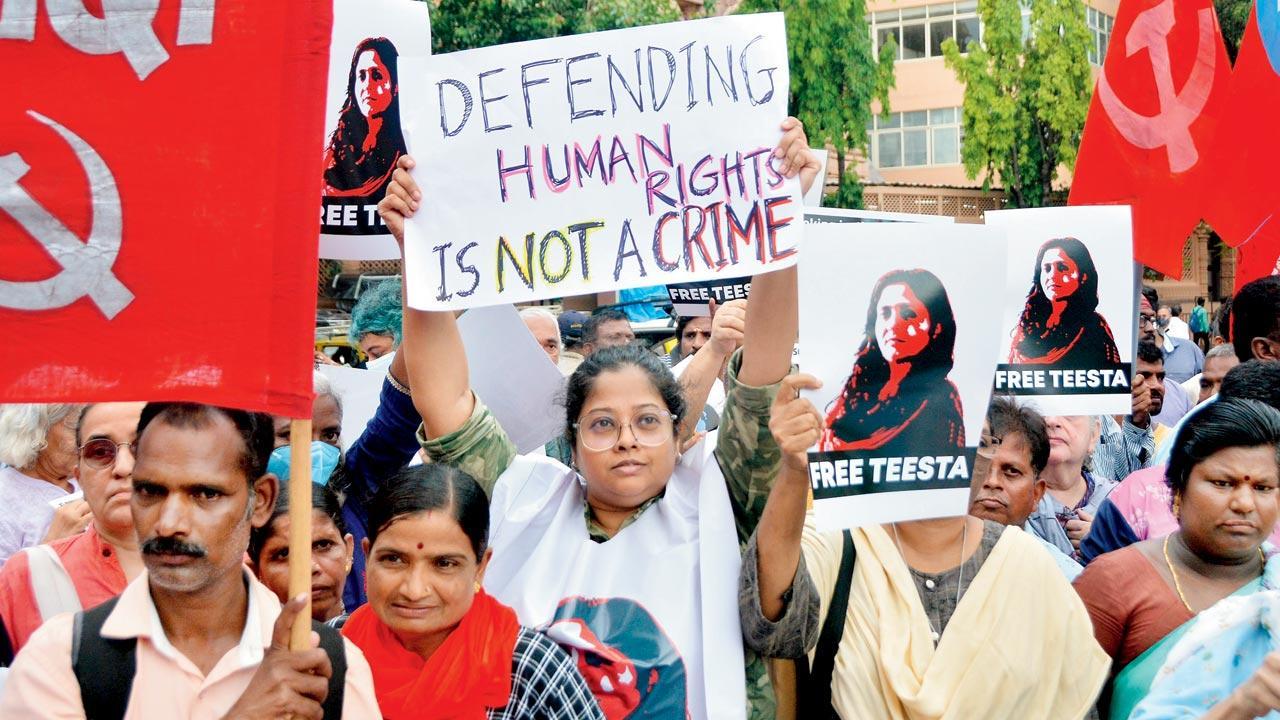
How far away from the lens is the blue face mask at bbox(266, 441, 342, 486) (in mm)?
4020

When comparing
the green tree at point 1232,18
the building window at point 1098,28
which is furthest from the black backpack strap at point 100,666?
the building window at point 1098,28

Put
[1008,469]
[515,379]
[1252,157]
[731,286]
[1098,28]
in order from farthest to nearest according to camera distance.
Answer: [1098,28] < [731,286] < [1252,157] < [1008,469] < [515,379]

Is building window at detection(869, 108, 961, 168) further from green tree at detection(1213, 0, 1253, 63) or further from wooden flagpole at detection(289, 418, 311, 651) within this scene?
wooden flagpole at detection(289, 418, 311, 651)

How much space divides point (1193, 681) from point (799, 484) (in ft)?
2.84

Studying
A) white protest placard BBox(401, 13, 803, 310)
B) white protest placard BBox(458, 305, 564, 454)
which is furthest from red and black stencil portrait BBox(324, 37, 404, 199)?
white protest placard BBox(401, 13, 803, 310)

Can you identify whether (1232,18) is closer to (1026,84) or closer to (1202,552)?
(1026,84)

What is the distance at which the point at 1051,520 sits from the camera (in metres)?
4.82

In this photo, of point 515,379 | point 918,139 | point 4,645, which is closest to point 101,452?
point 4,645

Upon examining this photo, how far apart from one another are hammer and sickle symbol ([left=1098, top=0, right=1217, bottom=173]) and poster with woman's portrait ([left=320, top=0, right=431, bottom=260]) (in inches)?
124

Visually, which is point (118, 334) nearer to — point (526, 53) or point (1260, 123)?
point (526, 53)

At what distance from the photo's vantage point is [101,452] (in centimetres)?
334

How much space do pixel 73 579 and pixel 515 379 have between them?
1.32 m

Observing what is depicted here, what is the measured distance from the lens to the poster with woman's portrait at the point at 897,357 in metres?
3.26

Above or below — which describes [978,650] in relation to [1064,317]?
below
